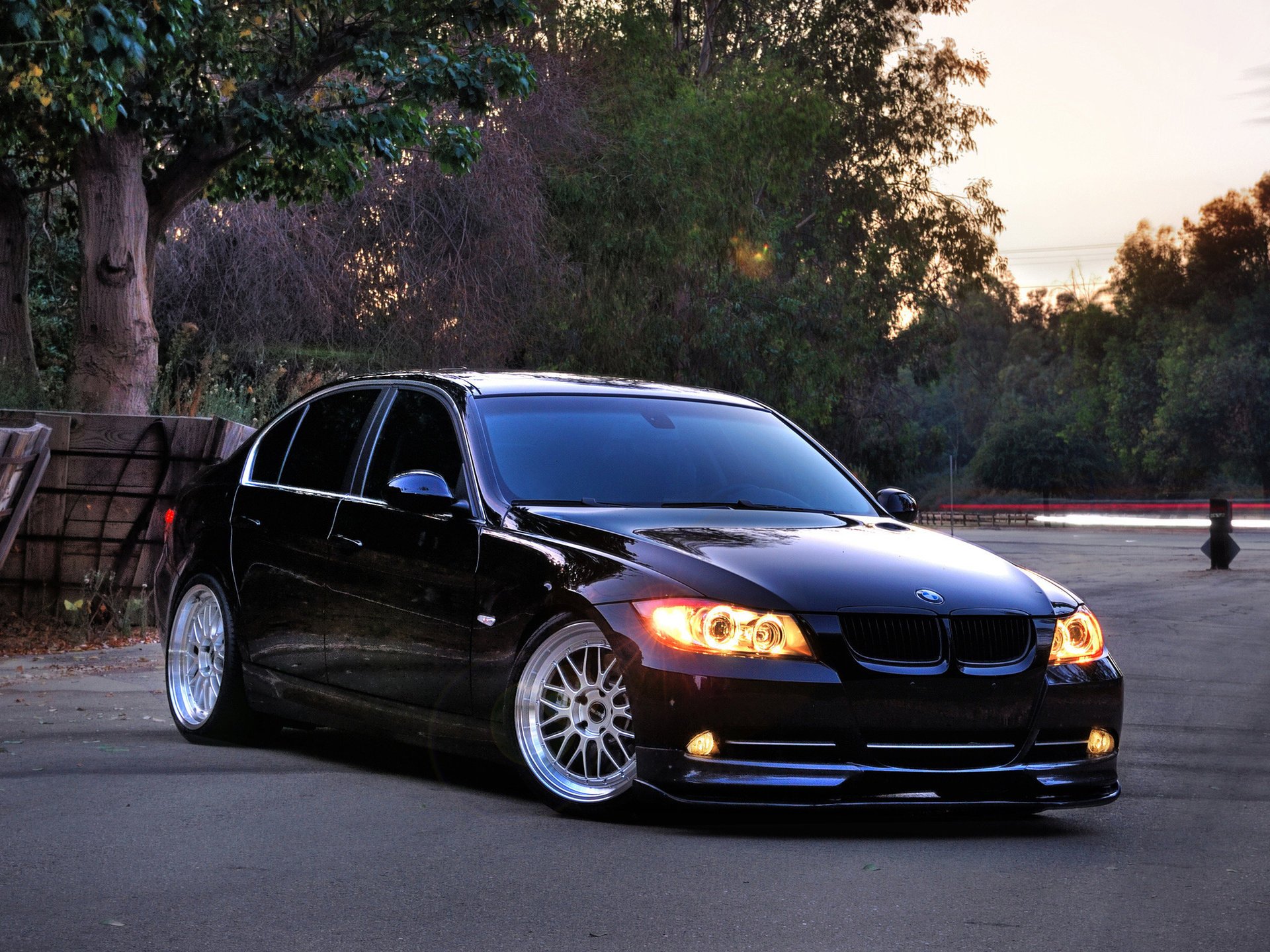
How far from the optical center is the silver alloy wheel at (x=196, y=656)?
8.17 m

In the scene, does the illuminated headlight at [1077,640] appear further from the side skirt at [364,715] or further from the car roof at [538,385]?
A: the car roof at [538,385]

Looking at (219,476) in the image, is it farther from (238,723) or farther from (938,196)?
(938,196)

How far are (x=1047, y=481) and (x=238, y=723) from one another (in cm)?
8230

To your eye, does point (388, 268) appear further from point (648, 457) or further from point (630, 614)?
point (630, 614)

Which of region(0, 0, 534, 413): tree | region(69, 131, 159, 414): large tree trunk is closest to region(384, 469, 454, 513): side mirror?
region(0, 0, 534, 413): tree

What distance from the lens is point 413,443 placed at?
755cm

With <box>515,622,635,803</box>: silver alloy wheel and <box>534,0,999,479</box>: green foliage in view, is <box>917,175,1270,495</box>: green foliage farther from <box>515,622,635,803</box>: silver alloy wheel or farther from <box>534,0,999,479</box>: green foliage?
<box>515,622,635,803</box>: silver alloy wheel

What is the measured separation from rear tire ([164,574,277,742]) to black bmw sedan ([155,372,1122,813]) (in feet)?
0.05

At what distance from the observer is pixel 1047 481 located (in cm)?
8750

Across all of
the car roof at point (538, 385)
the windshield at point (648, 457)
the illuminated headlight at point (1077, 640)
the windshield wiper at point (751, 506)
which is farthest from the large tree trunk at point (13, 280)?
the illuminated headlight at point (1077, 640)

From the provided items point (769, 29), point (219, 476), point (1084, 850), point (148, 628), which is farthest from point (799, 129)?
point (1084, 850)

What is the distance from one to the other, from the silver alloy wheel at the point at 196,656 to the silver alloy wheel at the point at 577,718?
7.35ft

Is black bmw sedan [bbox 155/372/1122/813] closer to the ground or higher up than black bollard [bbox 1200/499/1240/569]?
higher up

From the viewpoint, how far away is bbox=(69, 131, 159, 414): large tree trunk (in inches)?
600
